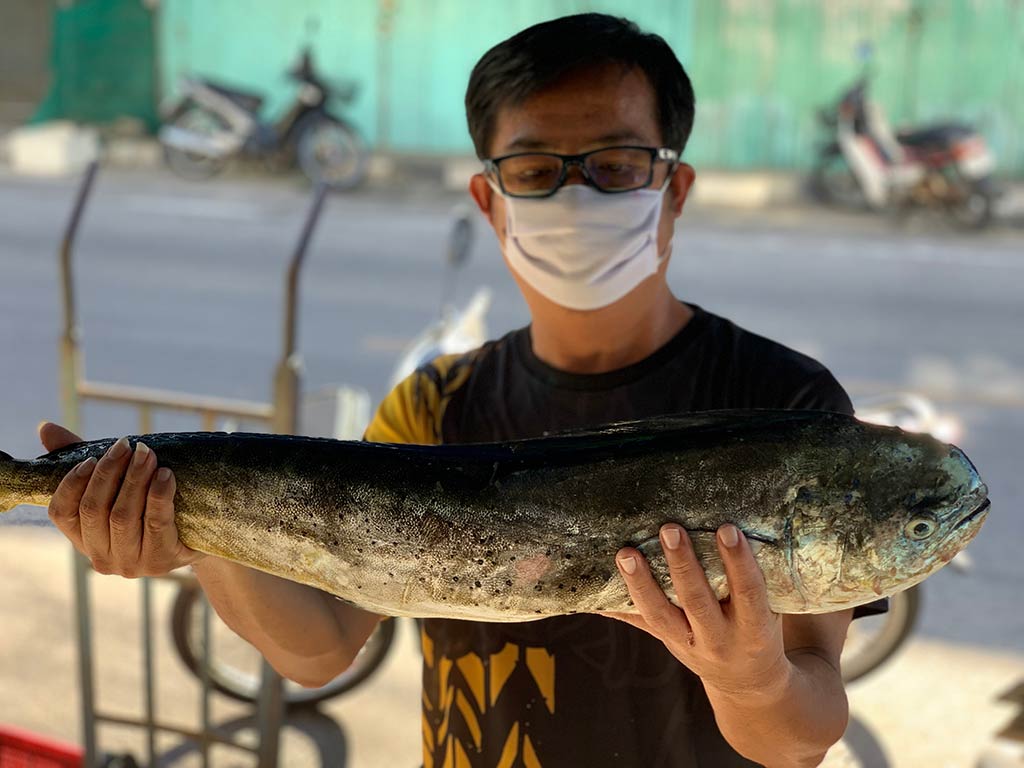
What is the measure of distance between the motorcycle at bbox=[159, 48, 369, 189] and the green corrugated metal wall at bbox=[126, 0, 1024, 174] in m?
0.84

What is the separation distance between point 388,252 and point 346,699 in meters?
8.35

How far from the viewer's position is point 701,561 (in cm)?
128

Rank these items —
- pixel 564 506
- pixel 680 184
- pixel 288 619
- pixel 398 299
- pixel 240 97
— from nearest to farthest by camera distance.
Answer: pixel 564 506 → pixel 288 619 → pixel 680 184 → pixel 398 299 → pixel 240 97

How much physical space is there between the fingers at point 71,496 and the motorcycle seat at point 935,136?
13.6 metres

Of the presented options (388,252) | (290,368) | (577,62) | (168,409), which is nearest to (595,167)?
(577,62)

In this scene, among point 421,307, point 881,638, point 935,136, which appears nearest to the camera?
point 881,638

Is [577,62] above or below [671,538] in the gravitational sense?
above

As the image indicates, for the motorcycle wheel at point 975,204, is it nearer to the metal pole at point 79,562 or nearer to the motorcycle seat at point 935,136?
the motorcycle seat at point 935,136

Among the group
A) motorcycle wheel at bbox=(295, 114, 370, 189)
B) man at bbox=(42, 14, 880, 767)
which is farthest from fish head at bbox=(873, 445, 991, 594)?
motorcycle wheel at bbox=(295, 114, 370, 189)

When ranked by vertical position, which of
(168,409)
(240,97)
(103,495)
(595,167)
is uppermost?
(595,167)

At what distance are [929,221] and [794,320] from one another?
540 centimetres

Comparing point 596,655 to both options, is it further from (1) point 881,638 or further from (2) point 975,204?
(2) point 975,204

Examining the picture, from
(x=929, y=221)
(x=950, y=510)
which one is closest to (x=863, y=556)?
(x=950, y=510)

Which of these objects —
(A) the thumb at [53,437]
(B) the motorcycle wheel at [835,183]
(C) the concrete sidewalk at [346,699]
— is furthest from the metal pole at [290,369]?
(B) the motorcycle wheel at [835,183]
